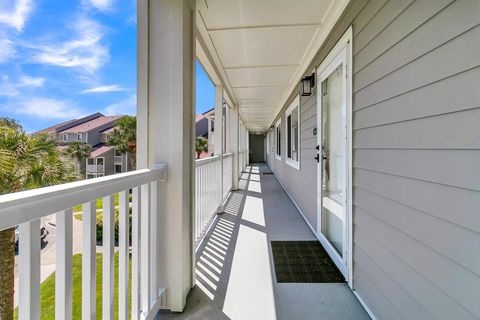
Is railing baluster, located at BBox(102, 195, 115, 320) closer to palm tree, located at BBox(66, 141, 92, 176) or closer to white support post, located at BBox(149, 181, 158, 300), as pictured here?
palm tree, located at BBox(66, 141, 92, 176)

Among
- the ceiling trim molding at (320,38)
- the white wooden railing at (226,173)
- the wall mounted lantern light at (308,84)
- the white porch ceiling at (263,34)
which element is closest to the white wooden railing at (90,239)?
the white porch ceiling at (263,34)

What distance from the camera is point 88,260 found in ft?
→ 3.30

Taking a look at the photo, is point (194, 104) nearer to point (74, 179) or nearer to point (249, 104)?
point (74, 179)

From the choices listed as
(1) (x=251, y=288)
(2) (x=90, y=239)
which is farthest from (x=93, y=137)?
(1) (x=251, y=288)

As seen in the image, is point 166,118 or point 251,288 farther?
point 251,288

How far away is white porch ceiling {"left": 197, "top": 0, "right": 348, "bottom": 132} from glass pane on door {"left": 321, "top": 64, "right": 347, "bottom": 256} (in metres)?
0.51

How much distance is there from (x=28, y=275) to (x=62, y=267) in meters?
0.14

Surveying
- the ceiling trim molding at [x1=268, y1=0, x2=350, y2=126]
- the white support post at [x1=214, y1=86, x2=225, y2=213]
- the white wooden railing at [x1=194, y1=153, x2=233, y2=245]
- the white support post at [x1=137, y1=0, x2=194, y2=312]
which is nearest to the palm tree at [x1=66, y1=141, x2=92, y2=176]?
the white support post at [x1=137, y1=0, x2=194, y2=312]

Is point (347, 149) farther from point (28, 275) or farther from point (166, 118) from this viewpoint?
point (28, 275)

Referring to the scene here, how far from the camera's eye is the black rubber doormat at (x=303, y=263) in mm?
2168

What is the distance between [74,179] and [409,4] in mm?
1808

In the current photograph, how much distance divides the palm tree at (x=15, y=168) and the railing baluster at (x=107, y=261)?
35 cm

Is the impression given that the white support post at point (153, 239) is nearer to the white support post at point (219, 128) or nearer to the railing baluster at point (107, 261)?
the railing baluster at point (107, 261)

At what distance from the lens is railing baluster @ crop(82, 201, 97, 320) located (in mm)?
1003
